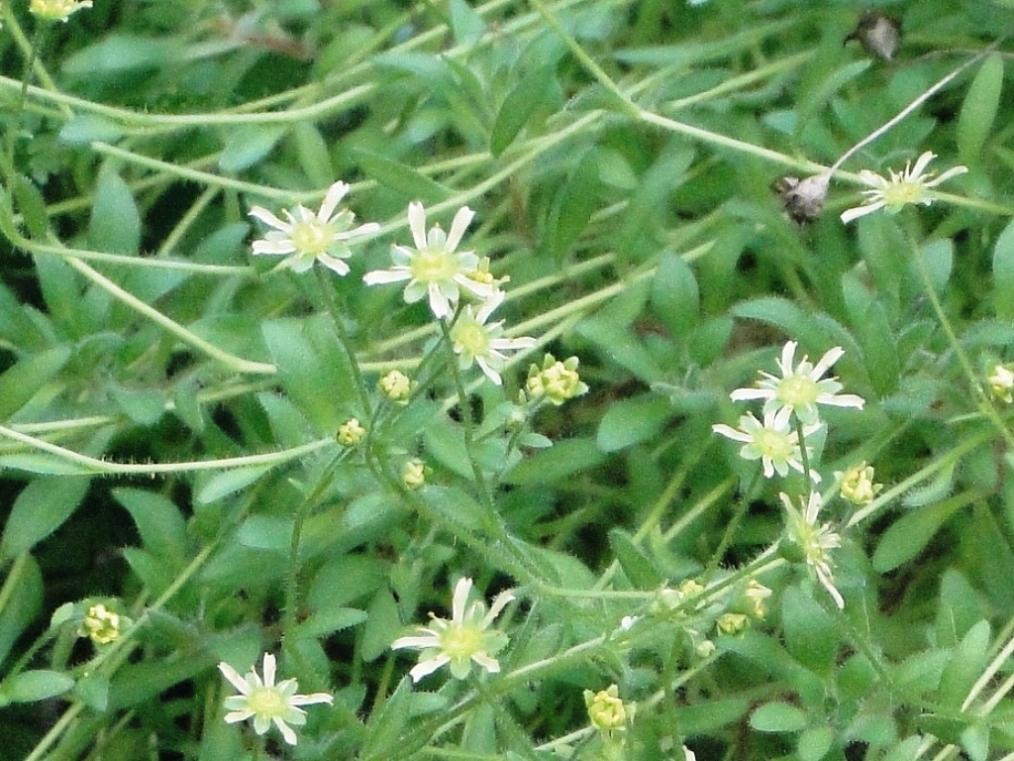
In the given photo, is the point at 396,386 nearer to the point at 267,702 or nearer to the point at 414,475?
the point at 414,475

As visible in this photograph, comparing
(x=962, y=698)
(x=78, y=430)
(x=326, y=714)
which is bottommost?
(x=962, y=698)

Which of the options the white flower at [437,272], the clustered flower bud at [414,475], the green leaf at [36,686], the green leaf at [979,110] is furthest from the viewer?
the green leaf at [979,110]

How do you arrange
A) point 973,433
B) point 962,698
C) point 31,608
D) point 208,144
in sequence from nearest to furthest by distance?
point 962,698 → point 973,433 → point 31,608 → point 208,144

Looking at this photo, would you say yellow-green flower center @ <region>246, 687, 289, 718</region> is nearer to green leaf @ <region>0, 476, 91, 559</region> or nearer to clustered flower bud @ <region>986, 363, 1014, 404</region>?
green leaf @ <region>0, 476, 91, 559</region>

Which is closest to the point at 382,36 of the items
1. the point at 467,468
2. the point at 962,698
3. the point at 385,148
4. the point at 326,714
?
the point at 385,148

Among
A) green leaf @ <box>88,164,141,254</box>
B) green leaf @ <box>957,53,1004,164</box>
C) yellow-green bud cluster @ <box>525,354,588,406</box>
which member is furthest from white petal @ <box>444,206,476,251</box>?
green leaf @ <box>957,53,1004,164</box>

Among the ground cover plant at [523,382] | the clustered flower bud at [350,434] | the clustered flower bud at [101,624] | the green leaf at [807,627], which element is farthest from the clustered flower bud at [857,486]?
the clustered flower bud at [101,624]

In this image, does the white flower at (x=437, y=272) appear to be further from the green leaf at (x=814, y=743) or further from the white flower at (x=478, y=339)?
the green leaf at (x=814, y=743)

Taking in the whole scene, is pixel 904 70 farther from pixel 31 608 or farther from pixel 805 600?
pixel 31 608
